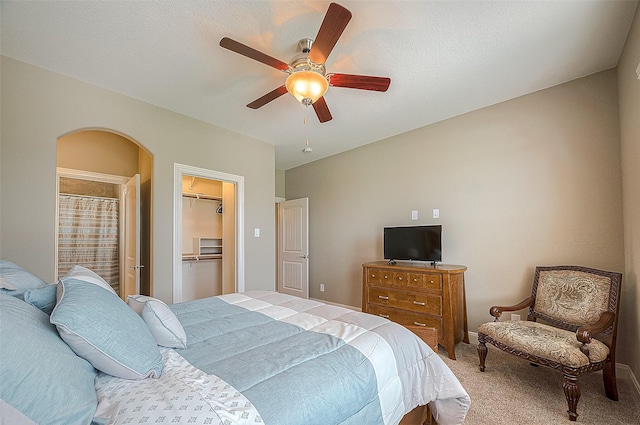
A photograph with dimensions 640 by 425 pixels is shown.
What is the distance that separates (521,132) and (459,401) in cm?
273

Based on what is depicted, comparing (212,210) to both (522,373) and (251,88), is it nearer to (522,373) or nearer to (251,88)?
(251,88)

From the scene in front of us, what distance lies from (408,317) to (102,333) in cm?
290

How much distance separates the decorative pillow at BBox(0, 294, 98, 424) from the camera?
64 cm

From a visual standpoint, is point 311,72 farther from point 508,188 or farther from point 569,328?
point 569,328

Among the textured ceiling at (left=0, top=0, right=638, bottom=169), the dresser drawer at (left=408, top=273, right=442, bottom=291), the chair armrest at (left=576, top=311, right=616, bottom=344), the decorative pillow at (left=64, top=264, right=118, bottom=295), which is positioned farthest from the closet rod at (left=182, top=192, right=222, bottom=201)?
the chair armrest at (left=576, top=311, right=616, bottom=344)

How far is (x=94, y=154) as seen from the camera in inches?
144

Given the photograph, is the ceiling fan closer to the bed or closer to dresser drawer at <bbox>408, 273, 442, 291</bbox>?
the bed

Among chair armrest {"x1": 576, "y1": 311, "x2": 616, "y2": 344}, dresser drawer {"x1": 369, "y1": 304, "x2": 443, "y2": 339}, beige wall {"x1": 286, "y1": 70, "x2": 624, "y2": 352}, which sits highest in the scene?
beige wall {"x1": 286, "y1": 70, "x2": 624, "y2": 352}

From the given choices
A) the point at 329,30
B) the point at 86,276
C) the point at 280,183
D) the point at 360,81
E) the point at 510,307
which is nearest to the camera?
the point at 86,276

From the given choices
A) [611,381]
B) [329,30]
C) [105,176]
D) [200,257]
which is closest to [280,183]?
[200,257]

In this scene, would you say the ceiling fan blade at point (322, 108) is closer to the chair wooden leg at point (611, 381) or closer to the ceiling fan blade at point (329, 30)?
the ceiling fan blade at point (329, 30)

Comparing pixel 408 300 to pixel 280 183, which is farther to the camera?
pixel 280 183

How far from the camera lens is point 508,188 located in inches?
118

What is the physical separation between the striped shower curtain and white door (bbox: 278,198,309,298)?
8.67 feet
